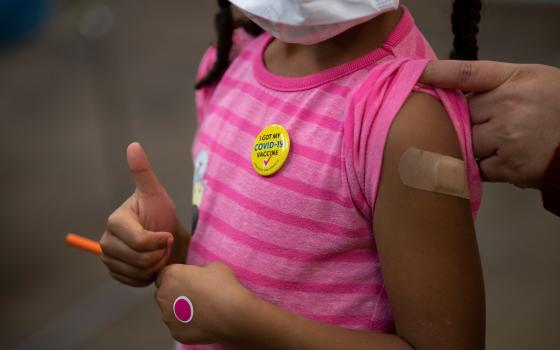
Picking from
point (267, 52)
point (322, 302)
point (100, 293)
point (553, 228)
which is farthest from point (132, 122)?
point (322, 302)

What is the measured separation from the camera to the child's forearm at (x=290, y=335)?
0.66 meters

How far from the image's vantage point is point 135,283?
808 millimetres

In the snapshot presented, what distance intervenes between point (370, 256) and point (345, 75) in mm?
193

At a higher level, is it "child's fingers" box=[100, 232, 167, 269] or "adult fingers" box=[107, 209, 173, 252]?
"adult fingers" box=[107, 209, 173, 252]

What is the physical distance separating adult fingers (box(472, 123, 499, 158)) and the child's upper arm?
0.04 meters

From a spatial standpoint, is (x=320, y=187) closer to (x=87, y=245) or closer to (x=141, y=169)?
(x=141, y=169)

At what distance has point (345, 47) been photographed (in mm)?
713

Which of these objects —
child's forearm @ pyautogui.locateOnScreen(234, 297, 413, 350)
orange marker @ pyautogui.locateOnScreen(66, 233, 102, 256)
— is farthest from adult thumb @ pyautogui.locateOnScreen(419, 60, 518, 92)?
orange marker @ pyautogui.locateOnScreen(66, 233, 102, 256)

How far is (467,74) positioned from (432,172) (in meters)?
0.11

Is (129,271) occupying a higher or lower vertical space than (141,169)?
lower

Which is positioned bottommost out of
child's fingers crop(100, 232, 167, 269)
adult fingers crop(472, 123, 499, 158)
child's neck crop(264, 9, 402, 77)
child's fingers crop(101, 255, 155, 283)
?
child's fingers crop(101, 255, 155, 283)

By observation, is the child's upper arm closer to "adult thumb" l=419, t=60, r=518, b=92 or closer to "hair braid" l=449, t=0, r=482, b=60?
"adult thumb" l=419, t=60, r=518, b=92

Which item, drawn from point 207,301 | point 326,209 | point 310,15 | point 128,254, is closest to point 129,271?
point 128,254

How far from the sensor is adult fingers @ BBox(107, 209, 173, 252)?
0.75 metres
